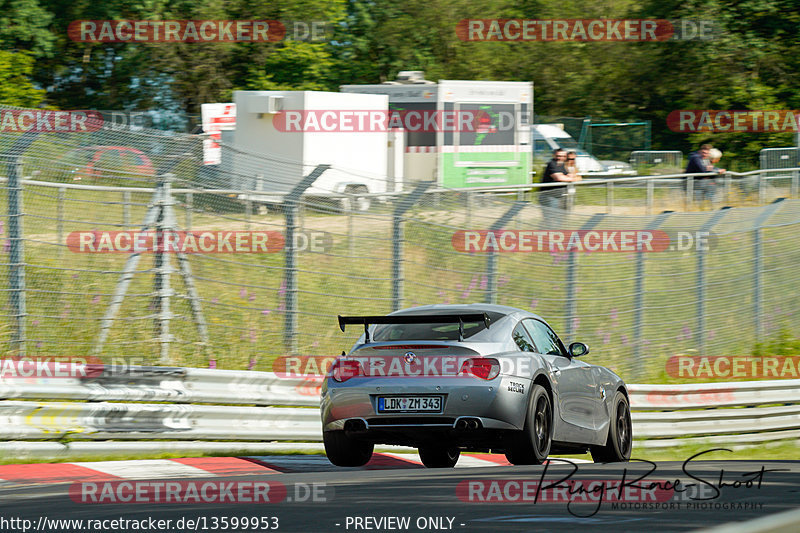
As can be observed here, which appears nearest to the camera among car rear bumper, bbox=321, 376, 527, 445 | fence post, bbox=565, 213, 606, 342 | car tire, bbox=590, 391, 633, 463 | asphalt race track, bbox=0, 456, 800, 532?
asphalt race track, bbox=0, 456, 800, 532

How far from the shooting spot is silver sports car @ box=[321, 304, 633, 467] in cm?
918

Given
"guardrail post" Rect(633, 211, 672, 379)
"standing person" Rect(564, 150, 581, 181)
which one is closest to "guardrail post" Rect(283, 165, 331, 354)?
"guardrail post" Rect(633, 211, 672, 379)

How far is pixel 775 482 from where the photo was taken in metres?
8.21

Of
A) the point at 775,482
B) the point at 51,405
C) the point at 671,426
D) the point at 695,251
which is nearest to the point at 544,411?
the point at 775,482

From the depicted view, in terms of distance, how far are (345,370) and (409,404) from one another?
2.00 feet

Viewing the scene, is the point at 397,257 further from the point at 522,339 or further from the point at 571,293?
the point at 522,339

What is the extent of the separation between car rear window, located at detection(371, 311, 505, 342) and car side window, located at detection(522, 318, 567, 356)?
53 cm

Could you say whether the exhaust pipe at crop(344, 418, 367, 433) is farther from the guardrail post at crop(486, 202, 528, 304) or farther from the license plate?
the guardrail post at crop(486, 202, 528, 304)

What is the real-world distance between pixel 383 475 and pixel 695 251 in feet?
32.6

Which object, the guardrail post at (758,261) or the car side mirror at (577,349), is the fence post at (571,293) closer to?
the guardrail post at (758,261)

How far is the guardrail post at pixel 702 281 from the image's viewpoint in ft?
57.6

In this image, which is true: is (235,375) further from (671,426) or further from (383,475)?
(671,426)
